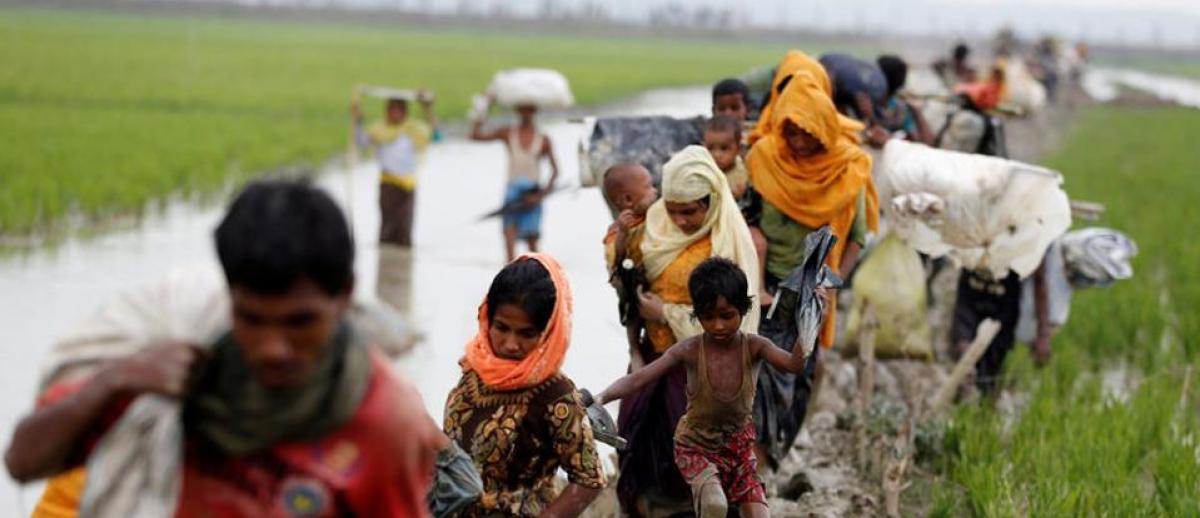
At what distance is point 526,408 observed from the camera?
3447 mm

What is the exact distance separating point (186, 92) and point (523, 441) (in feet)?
81.3

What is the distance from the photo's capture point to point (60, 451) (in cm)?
205

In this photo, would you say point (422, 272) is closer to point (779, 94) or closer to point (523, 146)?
point (523, 146)

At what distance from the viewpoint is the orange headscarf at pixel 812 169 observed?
17.0 feet

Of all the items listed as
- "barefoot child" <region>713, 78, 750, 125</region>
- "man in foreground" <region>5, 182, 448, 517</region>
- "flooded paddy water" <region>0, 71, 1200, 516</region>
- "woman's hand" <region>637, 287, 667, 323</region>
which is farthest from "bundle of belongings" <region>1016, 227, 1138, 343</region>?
"man in foreground" <region>5, 182, 448, 517</region>

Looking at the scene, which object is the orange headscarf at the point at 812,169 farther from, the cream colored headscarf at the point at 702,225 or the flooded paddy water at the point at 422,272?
the flooded paddy water at the point at 422,272

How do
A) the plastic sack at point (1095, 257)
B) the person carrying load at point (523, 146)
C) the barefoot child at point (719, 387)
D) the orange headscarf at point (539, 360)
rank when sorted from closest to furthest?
Result: the orange headscarf at point (539, 360) < the barefoot child at point (719, 387) < the plastic sack at point (1095, 257) < the person carrying load at point (523, 146)

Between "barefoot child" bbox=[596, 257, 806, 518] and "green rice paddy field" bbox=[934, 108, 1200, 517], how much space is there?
3.80 ft

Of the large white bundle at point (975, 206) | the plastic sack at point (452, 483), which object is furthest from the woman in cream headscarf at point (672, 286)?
the large white bundle at point (975, 206)

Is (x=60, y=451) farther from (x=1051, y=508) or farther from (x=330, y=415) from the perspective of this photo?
(x=1051, y=508)

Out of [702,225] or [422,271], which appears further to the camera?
[422,271]

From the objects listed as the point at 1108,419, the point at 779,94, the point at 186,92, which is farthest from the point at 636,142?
the point at 186,92

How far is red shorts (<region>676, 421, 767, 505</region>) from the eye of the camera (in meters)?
4.27

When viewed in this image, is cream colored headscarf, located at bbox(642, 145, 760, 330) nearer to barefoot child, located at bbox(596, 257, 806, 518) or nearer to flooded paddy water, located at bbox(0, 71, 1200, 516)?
barefoot child, located at bbox(596, 257, 806, 518)
